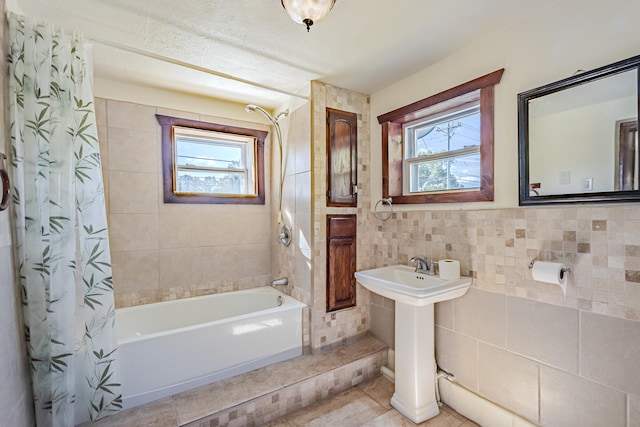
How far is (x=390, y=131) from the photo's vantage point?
244 centimetres

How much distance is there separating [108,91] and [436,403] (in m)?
3.45

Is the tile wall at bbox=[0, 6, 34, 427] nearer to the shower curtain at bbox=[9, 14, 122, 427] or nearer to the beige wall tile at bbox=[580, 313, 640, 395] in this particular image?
the shower curtain at bbox=[9, 14, 122, 427]

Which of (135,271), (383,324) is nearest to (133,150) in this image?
(135,271)

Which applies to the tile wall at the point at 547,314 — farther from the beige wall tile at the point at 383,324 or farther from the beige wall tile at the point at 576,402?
the beige wall tile at the point at 383,324

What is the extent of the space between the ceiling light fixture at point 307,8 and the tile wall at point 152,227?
1802mm

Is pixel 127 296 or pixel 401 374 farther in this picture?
pixel 127 296

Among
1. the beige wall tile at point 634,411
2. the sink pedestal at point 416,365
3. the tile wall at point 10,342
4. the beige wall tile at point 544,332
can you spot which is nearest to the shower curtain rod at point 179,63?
the tile wall at point 10,342

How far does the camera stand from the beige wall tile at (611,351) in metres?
1.28

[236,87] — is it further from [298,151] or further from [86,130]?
[86,130]

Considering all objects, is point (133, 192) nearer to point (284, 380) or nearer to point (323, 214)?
point (323, 214)

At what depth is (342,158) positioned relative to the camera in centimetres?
247

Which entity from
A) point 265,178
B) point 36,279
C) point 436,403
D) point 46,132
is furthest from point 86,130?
point 436,403

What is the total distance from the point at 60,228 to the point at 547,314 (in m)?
2.56

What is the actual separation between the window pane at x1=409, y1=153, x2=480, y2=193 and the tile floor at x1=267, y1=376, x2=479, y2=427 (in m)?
1.55
